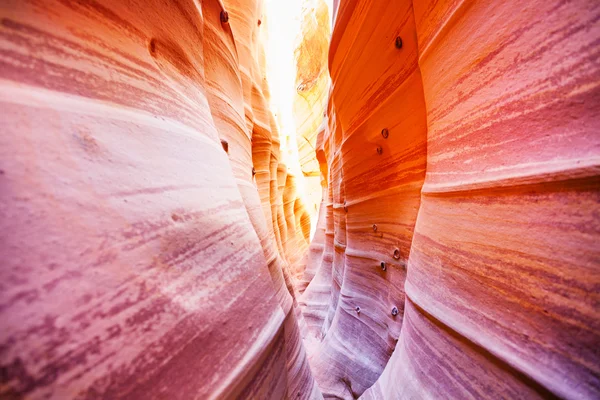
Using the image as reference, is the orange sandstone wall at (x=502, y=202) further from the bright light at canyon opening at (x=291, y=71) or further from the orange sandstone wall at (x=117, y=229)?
the bright light at canyon opening at (x=291, y=71)

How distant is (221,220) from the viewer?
1.40ft

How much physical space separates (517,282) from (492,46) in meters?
0.44

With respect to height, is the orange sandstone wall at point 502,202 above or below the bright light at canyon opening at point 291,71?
below

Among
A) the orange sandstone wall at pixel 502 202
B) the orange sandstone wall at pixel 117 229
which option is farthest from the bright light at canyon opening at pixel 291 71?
the orange sandstone wall at pixel 117 229

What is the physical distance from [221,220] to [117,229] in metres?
0.16

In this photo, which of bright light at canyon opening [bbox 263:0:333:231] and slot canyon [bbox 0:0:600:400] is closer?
slot canyon [bbox 0:0:600:400]

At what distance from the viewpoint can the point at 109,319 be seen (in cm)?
26

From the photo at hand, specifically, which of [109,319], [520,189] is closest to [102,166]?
[109,319]

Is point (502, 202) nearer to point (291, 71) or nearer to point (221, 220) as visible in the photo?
point (221, 220)

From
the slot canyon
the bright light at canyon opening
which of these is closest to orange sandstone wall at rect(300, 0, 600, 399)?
the slot canyon

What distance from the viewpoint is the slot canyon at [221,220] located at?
24 cm

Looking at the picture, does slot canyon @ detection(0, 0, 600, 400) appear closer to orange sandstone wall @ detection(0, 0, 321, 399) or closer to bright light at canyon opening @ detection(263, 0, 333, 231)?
orange sandstone wall @ detection(0, 0, 321, 399)

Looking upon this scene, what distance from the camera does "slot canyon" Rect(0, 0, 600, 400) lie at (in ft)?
0.79

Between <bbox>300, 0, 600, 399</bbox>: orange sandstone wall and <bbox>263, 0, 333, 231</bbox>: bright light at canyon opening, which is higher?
<bbox>263, 0, 333, 231</bbox>: bright light at canyon opening
